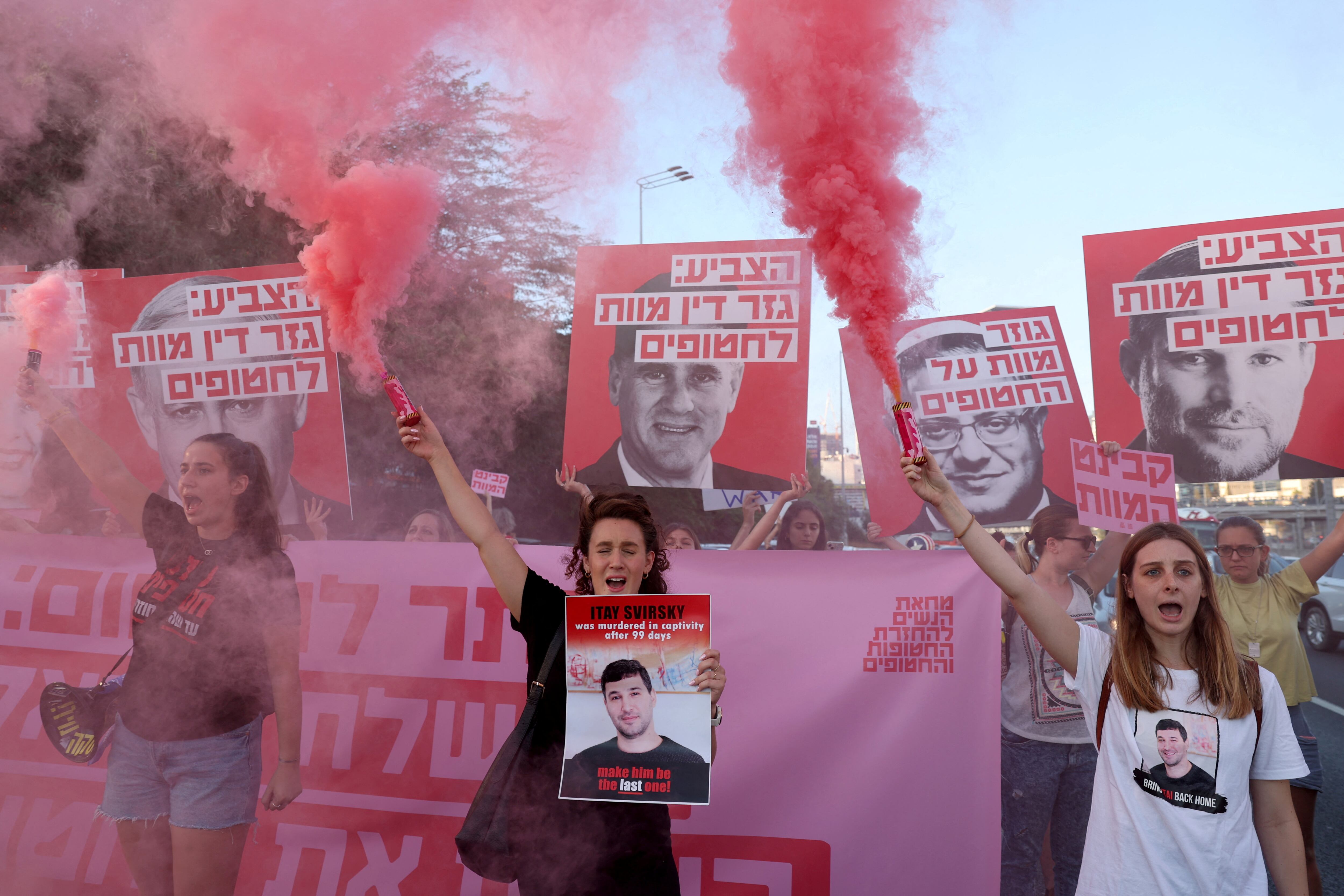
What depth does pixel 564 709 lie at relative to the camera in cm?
199

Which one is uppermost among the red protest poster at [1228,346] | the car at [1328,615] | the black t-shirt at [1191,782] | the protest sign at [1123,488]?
the red protest poster at [1228,346]

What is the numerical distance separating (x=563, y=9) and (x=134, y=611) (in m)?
2.46

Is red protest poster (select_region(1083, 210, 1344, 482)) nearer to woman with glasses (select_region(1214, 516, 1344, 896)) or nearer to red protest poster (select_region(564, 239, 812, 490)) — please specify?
woman with glasses (select_region(1214, 516, 1344, 896))

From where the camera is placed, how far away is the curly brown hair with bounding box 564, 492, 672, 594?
2.10m

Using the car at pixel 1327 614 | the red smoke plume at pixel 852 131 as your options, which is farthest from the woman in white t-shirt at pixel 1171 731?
the car at pixel 1327 614

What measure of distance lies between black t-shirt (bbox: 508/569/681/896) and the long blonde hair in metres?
1.15

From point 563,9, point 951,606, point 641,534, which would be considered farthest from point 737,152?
point 951,606

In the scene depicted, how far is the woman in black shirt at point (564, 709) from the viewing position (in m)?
1.87

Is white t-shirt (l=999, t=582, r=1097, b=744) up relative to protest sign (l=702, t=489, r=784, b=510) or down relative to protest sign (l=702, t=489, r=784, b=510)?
down

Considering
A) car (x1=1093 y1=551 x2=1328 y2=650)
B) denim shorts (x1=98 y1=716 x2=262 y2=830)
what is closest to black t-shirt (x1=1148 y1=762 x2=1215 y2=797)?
denim shorts (x1=98 y1=716 x2=262 y2=830)

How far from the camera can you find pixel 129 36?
9.85ft

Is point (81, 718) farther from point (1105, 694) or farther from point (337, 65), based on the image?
point (1105, 694)

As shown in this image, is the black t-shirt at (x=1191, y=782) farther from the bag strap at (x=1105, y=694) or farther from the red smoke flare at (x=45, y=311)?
the red smoke flare at (x=45, y=311)

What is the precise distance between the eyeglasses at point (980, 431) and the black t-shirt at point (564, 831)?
290cm
